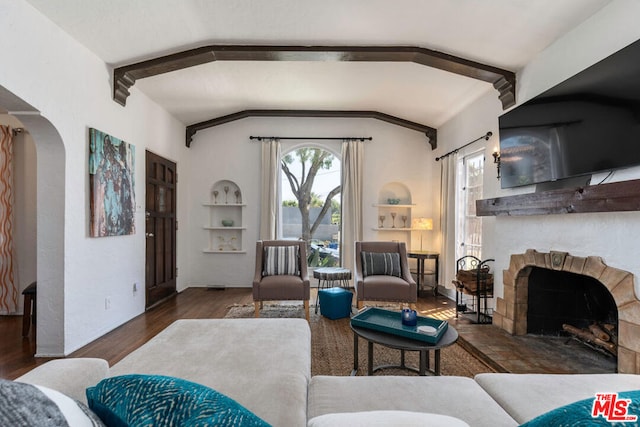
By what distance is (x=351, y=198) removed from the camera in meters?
5.48

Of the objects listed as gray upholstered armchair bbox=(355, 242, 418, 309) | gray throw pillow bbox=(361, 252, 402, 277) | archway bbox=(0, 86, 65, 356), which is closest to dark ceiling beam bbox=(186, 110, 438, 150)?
gray upholstered armchair bbox=(355, 242, 418, 309)

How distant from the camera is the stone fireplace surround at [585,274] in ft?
6.46

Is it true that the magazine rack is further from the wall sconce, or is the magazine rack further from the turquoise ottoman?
the turquoise ottoman

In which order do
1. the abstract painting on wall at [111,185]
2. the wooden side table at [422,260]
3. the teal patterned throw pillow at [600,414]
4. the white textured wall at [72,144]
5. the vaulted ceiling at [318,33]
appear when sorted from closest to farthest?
the teal patterned throw pillow at [600,414], the white textured wall at [72,144], the vaulted ceiling at [318,33], the abstract painting on wall at [111,185], the wooden side table at [422,260]

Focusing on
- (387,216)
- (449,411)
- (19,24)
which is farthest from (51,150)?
(387,216)

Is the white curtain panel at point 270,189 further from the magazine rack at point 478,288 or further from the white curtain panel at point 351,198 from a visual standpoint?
the magazine rack at point 478,288

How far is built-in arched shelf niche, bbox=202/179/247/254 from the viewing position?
569 centimetres

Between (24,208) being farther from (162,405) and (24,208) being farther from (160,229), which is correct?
(162,405)

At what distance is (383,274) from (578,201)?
2154 mm

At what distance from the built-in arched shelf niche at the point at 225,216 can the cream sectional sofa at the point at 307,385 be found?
4094mm

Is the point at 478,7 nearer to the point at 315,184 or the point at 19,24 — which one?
the point at 19,24

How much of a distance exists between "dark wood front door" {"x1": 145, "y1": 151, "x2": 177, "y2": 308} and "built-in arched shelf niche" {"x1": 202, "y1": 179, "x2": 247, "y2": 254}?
2.65 feet

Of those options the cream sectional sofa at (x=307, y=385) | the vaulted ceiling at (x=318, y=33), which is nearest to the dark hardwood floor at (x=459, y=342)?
the cream sectional sofa at (x=307, y=385)

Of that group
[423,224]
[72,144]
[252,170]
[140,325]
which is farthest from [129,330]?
[423,224]
